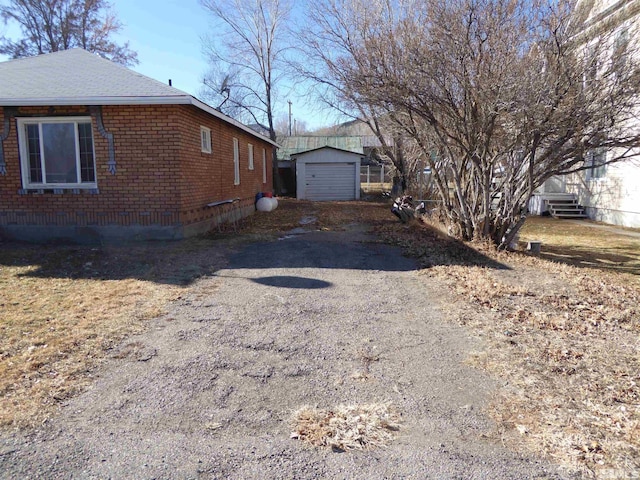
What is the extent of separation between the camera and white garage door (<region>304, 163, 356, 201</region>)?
25344 mm

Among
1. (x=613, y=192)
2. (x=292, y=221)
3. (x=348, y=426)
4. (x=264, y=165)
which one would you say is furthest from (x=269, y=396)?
(x=264, y=165)

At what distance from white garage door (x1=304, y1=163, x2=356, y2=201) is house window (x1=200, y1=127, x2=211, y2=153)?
14655 mm

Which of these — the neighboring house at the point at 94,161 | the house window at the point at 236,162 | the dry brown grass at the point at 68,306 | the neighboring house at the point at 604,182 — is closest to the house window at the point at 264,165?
the house window at the point at 236,162

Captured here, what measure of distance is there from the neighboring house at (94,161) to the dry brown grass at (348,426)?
6.98 meters

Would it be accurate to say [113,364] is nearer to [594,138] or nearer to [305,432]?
[305,432]

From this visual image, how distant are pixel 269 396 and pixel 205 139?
8.92 metres

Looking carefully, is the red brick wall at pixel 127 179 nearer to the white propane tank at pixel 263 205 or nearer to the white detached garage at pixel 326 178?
the white propane tank at pixel 263 205

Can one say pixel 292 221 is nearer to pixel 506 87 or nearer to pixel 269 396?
pixel 506 87

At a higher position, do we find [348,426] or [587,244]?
[587,244]

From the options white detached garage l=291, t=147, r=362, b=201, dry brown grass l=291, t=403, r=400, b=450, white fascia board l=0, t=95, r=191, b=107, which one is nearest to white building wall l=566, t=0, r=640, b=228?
white fascia board l=0, t=95, r=191, b=107

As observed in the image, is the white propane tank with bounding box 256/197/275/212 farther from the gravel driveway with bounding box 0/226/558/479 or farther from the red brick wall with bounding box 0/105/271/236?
the gravel driveway with bounding box 0/226/558/479

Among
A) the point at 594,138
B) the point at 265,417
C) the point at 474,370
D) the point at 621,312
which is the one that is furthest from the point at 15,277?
the point at 594,138

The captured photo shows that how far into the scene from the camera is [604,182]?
1451 centimetres

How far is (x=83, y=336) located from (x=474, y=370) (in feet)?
11.6
